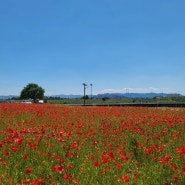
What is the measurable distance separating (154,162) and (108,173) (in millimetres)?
1670

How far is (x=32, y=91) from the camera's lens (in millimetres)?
138125

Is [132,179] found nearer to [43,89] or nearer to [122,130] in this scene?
[122,130]

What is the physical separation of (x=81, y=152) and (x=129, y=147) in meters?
1.61

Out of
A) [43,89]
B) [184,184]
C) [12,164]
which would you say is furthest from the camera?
[43,89]

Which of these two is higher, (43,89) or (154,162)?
(43,89)

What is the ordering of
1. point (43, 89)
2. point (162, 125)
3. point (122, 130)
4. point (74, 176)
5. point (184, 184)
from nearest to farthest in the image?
point (184, 184) → point (74, 176) → point (122, 130) → point (162, 125) → point (43, 89)

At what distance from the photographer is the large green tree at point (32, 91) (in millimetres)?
137625

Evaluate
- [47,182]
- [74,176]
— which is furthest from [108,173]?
[47,182]

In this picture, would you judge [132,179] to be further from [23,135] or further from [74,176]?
[23,135]

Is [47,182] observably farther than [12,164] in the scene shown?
No

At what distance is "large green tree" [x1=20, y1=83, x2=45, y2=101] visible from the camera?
137625 mm

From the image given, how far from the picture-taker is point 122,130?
438 inches

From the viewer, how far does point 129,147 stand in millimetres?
8992

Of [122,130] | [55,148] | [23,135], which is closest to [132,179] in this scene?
[55,148]
